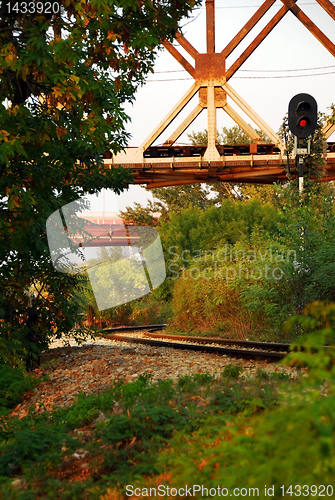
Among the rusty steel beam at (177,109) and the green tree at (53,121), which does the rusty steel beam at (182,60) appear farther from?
the green tree at (53,121)

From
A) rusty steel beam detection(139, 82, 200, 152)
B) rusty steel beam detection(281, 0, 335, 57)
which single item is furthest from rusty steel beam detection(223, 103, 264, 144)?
rusty steel beam detection(281, 0, 335, 57)

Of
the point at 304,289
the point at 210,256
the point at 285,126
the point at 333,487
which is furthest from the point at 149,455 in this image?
the point at 210,256

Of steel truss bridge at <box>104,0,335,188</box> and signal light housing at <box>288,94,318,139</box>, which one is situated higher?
steel truss bridge at <box>104,0,335,188</box>

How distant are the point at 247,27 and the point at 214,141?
8.22 metres

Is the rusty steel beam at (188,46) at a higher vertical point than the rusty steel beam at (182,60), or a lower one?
higher

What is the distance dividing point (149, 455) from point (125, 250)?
10041 millimetres

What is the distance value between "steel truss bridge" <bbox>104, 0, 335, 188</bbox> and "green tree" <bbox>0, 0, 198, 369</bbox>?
1854 centimetres

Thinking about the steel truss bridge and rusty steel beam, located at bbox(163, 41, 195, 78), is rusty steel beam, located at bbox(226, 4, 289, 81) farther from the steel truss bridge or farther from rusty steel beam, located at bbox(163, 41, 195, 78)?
rusty steel beam, located at bbox(163, 41, 195, 78)

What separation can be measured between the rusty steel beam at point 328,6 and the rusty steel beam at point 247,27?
3166mm

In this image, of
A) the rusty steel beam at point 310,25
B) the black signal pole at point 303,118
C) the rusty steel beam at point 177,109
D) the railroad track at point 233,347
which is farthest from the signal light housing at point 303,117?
the rusty steel beam at point 310,25

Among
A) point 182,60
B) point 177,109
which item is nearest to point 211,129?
point 177,109

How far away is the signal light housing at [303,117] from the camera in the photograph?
12117mm

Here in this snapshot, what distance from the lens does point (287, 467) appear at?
192 centimetres

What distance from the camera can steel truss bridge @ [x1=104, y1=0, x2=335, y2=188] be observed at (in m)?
28.0
